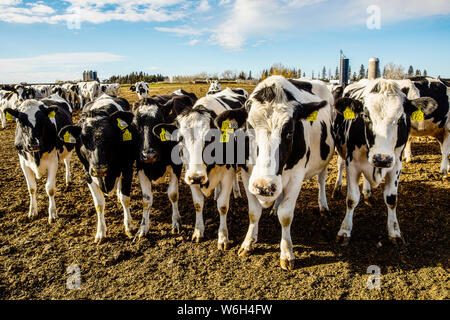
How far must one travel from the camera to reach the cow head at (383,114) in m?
3.92

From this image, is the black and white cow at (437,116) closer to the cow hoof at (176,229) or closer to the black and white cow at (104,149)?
the cow hoof at (176,229)

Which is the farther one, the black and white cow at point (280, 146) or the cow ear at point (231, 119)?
the cow ear at point (231, 119)

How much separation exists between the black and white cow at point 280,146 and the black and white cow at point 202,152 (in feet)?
1.44

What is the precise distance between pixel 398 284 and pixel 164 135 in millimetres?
3757

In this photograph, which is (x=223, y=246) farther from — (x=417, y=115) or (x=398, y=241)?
(x=417, y=115)

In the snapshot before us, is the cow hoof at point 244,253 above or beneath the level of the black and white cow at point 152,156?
beneath

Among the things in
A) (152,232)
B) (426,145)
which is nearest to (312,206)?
(152,232)

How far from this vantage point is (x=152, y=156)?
478 cm

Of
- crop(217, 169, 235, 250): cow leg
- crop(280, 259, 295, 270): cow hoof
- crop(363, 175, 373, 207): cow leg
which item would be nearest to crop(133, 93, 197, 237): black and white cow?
crop(217, 169, 235, 250): cow leg

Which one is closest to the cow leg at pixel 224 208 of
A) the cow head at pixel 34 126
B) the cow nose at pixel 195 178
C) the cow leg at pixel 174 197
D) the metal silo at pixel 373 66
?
the cow nose at pixel 195 178

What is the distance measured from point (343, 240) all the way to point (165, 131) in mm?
3239

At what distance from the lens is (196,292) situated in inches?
150

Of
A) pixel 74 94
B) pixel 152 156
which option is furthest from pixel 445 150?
pixel 74 94

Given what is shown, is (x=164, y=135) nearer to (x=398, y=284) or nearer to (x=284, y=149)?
(x=284, y=149)
